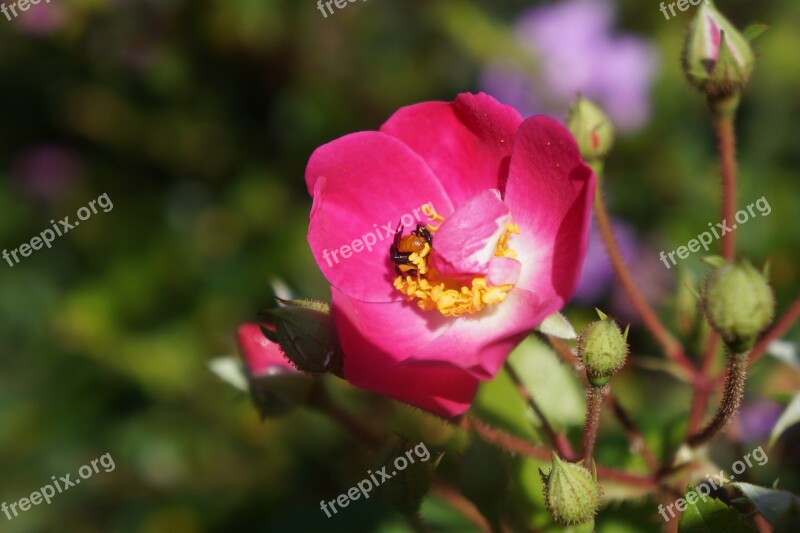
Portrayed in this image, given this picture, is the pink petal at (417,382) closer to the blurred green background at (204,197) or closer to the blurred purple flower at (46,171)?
the blurred green background at (204,197)

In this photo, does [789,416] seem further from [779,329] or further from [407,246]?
[407,246]

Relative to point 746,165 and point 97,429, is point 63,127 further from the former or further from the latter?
point 746,165

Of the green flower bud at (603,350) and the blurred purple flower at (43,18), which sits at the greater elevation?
the blurred purple flower at (43,18)

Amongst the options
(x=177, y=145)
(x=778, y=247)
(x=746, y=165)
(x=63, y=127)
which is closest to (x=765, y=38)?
(x=746, y=165)

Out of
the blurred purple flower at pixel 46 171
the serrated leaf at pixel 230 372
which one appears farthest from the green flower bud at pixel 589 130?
the blurred purple flower at pixel 46 171

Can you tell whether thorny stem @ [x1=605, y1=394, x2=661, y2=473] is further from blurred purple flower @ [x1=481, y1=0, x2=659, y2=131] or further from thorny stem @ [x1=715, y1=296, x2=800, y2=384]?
blurred purple flower @ [x1=481, y1=0, x2=659, y2=131]

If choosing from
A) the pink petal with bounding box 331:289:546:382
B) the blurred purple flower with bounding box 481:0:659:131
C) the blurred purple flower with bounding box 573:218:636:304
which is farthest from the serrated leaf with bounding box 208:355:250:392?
the blurred purple flower with bounding box 481:0:659:131
